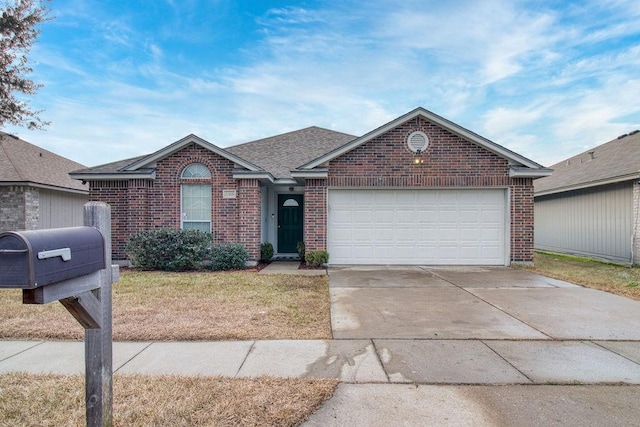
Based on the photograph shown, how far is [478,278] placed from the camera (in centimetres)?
933

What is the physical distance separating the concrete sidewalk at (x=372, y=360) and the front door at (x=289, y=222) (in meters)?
9.45

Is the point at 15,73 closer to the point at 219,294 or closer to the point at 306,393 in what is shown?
the point at 219,294

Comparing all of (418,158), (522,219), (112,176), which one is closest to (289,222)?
(418,158)

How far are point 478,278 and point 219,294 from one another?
6299 millimetres

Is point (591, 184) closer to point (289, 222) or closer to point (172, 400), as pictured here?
point (289, 222)

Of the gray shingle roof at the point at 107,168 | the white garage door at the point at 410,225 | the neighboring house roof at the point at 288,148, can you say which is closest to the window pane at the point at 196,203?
the gray shingle roof at the point at 107,168

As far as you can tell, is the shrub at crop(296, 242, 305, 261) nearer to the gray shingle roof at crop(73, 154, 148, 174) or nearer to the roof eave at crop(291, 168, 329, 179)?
the roof eave at crop(291, 168, 329, 179)

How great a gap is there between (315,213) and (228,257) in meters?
2.90

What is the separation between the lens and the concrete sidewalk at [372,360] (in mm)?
3691

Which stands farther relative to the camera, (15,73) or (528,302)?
(15,73)

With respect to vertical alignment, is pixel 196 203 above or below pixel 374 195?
below

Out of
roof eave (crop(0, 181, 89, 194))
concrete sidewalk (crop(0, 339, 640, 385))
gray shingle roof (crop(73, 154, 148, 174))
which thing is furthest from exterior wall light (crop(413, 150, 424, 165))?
roof eave (crop(0, 181, 89, 194))

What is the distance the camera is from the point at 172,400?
311cm

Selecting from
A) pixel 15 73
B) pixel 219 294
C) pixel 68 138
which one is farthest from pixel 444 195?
pixel 68 138
